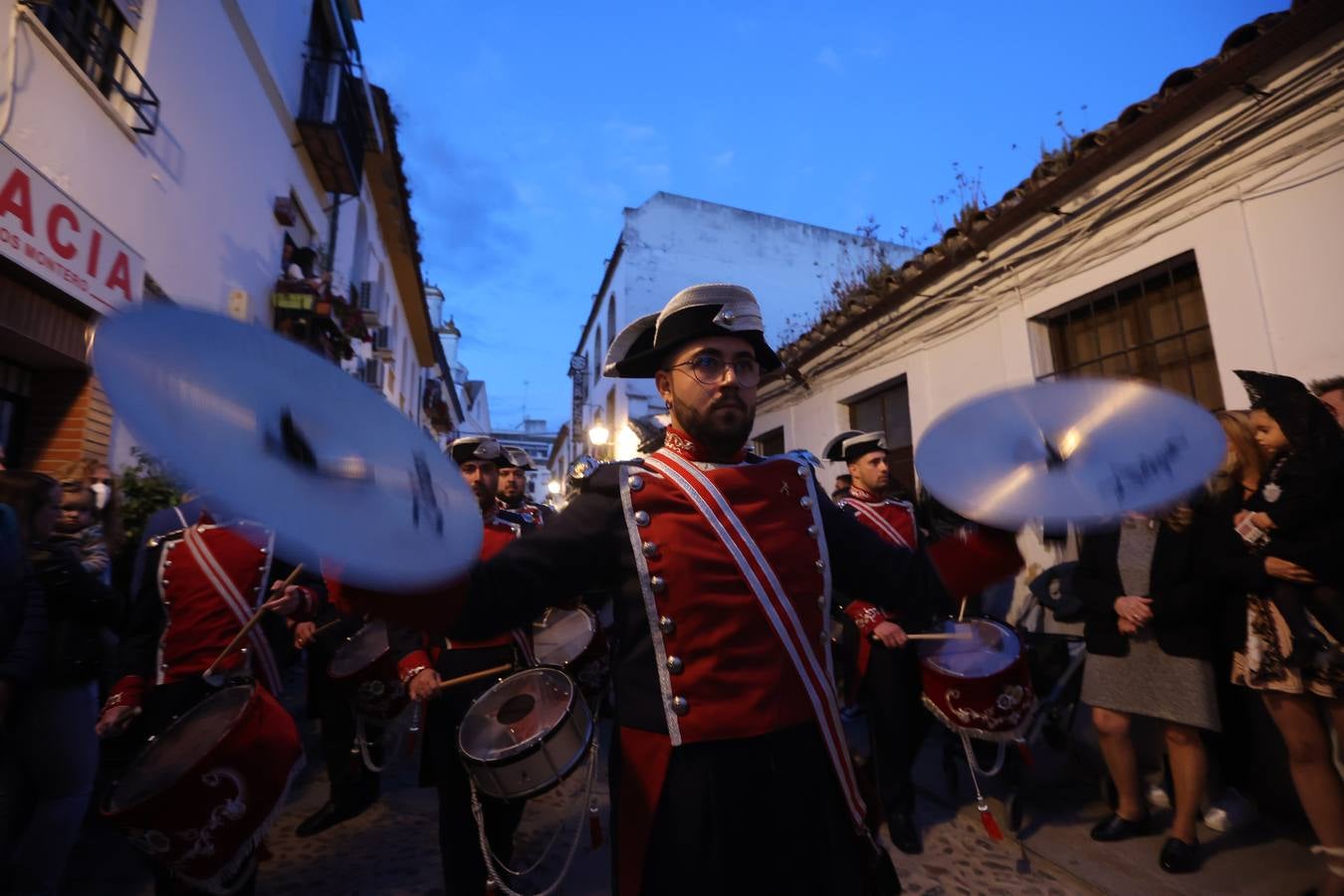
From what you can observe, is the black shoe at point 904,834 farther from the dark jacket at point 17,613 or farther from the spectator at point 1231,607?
the dark jacket at point 17,613

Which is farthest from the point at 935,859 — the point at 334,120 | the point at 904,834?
the point at 334,120

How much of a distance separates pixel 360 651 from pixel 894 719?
10.6ft

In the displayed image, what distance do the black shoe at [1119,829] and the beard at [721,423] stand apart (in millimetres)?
3554

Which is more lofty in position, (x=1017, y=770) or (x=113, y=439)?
(x=113, y=439)

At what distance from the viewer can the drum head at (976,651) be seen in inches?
132

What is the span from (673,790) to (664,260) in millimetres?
18072

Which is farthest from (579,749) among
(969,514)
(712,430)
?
(969,514)

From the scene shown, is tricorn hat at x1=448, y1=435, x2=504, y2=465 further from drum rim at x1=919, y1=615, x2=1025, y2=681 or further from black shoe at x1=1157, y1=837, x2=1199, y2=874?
black shoe at x1=1157, y1=837, x2=1199, y2=874

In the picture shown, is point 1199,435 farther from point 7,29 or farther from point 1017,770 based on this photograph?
point 7,29

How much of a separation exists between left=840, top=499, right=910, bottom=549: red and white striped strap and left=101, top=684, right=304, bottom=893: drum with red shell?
3308 mm

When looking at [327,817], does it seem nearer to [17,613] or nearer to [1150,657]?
[17,613]

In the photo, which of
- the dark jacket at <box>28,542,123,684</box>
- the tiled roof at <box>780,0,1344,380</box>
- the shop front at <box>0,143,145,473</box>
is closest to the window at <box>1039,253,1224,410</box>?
the tiled roof at <box>780,0,1344,380</box>

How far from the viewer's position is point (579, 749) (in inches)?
98.0

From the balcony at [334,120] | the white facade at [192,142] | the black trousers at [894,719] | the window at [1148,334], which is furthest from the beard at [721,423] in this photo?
the balcony at [334,120]
